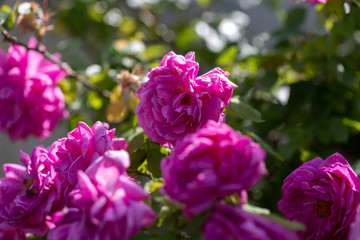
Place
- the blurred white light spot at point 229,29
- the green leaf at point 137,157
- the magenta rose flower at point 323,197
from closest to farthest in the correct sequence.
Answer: the magenta rose flower at point 323,197 < the green leaf at point 137,157 < the blurred white light spot at point 229,29

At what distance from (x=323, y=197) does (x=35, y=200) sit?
324mm

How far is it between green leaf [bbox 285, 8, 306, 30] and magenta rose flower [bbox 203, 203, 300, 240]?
0.74 metres

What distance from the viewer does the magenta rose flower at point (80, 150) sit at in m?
0.48

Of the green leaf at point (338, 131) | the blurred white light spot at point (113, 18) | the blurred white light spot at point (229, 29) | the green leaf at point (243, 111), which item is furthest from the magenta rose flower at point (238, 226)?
the blurred white light spot at point (113, 18)

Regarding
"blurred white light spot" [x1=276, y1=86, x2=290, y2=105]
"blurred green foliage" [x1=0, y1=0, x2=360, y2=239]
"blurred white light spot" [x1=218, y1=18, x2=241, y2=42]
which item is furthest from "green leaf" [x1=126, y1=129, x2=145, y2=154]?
"blurred white light spot" [x1=218, y1=18, x2=241, y2=42]

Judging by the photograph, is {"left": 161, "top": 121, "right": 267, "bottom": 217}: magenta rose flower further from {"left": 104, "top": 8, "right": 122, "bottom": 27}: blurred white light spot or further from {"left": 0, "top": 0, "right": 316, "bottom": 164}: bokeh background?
{"left": 104, "top": 8, "right": 122, "bottom": 27}: blurred white light spot

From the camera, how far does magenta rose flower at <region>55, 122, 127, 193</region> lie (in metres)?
0.48

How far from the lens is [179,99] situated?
508 mm

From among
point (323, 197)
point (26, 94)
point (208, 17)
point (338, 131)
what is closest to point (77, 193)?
point (323, 197)

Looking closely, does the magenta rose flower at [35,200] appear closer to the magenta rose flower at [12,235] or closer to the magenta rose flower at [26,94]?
the magenta rose flower at [12,235]

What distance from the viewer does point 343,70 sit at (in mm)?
868

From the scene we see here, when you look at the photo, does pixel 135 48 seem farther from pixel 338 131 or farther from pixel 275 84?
pixel 338 131

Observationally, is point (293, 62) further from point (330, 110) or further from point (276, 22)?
point (276, 22)

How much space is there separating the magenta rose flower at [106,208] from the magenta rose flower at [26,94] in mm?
475
